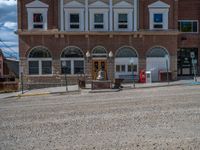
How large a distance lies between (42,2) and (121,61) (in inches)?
427

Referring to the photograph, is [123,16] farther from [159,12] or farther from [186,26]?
[186,26]

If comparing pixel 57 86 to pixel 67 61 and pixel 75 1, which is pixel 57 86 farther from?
pixel 75 1

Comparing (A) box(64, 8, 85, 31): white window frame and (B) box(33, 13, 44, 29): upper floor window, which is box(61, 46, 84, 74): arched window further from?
(B) box(33, 13, 44, 29): upper floor window

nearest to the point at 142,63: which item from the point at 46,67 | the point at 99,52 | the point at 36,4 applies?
the point at 99,52

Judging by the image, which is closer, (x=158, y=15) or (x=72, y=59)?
(x=72, y=59)

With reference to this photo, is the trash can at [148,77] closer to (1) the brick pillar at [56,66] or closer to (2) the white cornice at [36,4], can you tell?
(1) the brick pillar at [56,66]

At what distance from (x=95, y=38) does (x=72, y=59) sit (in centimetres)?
343

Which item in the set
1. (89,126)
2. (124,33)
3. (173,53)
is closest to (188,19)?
(173,53)

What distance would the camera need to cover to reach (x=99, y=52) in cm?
3638

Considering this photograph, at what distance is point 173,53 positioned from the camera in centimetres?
3709

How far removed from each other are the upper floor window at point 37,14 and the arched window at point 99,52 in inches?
235

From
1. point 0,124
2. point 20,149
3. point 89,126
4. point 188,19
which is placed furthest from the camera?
point 188,19

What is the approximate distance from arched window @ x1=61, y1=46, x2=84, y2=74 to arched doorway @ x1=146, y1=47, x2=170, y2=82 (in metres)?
7.48

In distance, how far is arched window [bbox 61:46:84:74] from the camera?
36.1 meters
